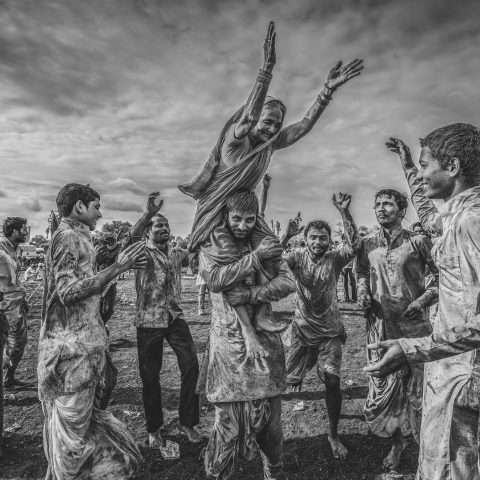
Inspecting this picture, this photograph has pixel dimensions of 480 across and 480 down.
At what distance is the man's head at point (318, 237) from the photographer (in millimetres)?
4082

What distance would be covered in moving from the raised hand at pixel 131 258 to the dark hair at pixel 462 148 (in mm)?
2059

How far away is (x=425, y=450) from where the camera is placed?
1.69 m

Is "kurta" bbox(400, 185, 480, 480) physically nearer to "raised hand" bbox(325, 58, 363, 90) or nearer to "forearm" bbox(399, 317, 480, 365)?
"forearm" bbox(399, 317, 480, 365)

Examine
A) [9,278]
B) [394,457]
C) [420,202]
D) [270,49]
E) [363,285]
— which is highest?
[270,49]

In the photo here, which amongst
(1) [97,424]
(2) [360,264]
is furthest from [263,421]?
(2) [360,264]

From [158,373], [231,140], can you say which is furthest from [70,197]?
[158,373]

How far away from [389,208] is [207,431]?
336 cm

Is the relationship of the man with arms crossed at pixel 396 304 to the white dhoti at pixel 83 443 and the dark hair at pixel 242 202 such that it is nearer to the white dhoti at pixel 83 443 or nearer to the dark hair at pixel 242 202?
the dark hair at pixel 242 202

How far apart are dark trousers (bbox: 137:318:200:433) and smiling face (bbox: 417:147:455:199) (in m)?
3.24

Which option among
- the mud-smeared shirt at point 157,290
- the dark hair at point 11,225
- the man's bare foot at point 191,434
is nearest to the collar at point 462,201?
the mud-smeared shirt at point 157,290

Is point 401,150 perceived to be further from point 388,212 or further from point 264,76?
point 264,76

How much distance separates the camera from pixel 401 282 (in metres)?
3.57

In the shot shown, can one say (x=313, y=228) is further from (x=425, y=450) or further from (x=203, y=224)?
(x=425, y=450)

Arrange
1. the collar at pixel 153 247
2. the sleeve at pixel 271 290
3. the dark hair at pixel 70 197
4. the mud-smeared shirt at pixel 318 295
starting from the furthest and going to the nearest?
the collar at pixel 153 247, the mud-smeared shirt at pixel 318 295, the dark hair at pixel 70 197, the sleeve at pixel 271 290
